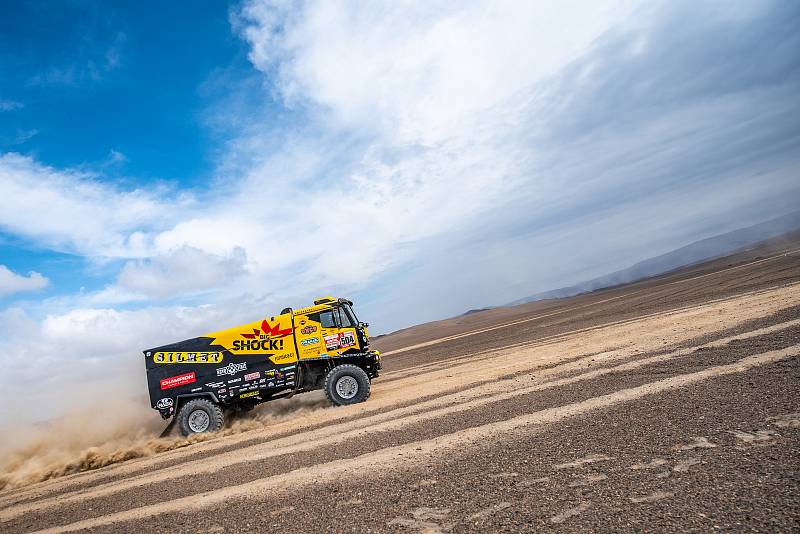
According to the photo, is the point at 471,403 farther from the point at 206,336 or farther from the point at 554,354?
the point at 206,336

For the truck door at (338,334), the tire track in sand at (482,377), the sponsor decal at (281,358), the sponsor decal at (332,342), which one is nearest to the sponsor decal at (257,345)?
the sponsor decal at (281,358)

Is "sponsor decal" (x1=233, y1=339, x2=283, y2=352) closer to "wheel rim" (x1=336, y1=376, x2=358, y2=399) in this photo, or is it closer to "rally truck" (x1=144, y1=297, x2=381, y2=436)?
"rally truck" (x1=144, y1=297, x2=381, y2=436)

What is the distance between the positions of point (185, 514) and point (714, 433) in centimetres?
748

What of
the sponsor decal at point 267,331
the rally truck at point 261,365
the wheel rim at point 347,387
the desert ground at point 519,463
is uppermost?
the sponsor decal at point 267,331

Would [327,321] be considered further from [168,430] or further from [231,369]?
[168,430]

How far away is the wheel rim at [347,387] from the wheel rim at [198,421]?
4091 millimetres

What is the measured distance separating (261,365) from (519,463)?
950 cm

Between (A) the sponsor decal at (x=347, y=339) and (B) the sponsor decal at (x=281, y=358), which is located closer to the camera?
(B) the sponsor decal at (x=281, y=358)

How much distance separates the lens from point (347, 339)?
1311 centimetres

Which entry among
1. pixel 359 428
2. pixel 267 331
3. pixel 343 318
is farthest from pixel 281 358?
pixel 359 428

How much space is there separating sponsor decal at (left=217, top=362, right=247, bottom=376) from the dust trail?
5.37 ft

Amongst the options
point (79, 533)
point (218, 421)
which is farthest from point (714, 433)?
point (218, 421)

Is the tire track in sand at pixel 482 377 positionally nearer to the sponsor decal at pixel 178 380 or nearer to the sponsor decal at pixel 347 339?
the sponsor decal at pixel 347 339

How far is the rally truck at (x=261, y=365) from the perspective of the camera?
12.5 meters
